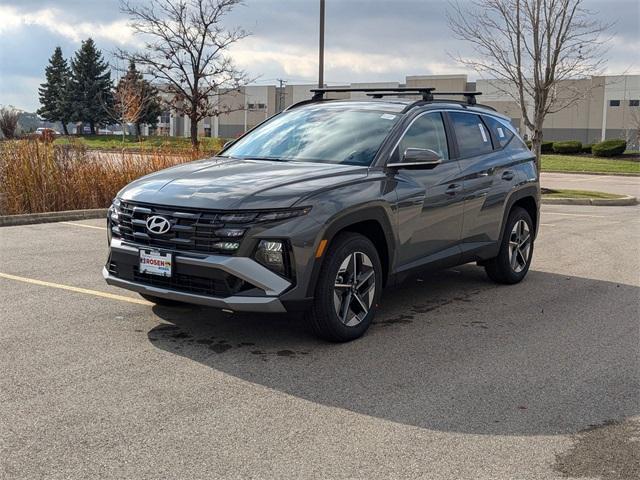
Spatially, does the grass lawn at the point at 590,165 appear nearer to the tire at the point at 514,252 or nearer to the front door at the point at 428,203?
the tire at the point at 514,252

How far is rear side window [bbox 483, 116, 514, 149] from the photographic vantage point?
7.43 m

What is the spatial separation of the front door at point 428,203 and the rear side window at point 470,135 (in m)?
0.25

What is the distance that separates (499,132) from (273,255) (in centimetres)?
381

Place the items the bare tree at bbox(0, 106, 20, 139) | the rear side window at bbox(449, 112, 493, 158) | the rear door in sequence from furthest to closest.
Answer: the bare tree at bbox(0, 106, 20, 139)
the rear side window at bbox(449, 112, 493, 158)
the rear door

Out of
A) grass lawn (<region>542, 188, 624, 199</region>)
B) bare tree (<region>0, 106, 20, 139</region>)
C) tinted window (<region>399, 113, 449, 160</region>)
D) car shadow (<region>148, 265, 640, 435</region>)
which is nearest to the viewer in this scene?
car shadow (<region>148, 265, 640, 435</region>)

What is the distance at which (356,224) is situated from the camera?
17.7ft

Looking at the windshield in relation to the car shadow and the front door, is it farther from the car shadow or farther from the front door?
the car shadow

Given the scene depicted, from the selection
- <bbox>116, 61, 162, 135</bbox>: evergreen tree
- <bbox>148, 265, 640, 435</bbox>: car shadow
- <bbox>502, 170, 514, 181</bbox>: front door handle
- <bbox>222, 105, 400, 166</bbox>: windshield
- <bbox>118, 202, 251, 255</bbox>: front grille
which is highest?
<bbox>116, 61, 162, 135</bbox>: evergreen tree

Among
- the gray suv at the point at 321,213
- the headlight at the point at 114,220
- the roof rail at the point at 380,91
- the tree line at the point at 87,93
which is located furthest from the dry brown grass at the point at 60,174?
the tree line at the point at 87,93

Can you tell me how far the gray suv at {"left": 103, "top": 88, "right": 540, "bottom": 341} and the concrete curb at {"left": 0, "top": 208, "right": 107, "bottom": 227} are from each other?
6106mm

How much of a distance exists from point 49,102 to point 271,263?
85996mm

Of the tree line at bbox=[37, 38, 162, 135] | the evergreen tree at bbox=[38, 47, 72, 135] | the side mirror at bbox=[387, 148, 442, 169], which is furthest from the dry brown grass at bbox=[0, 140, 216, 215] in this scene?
the evergreen tree at bbox=[38, 47, 72, 135]

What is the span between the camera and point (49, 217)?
11.8m

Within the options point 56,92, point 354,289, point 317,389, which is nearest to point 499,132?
point 354,289
